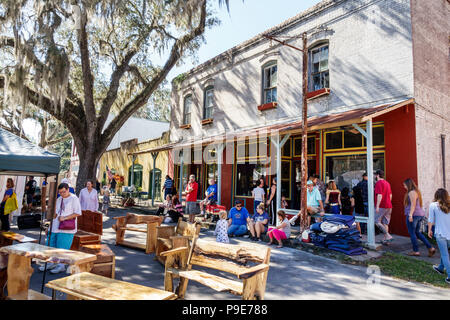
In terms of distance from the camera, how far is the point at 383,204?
25.0 feet

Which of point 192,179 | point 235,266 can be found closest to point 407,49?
point 192,179

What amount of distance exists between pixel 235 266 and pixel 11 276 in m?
2.71

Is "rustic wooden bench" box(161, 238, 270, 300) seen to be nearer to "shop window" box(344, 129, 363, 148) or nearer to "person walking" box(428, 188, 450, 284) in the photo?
"person walking" box(428, 188, 450, 284)

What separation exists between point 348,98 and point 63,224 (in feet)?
30.2

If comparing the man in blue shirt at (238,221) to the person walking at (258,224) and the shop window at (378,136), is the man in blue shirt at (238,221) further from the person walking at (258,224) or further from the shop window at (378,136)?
the shop window at (378,136)

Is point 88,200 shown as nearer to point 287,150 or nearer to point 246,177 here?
point 246,177

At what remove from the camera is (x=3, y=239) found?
17.0 ft

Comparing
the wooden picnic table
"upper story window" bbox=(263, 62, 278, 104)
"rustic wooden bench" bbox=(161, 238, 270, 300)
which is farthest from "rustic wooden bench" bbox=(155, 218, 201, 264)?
"upper story window" bbox=(263, 62, 278, 104)

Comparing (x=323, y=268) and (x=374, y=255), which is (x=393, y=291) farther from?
(x=374, y=255)

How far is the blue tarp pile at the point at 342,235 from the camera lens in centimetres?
659

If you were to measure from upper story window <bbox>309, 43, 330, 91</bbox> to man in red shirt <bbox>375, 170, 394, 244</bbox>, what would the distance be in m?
4.65

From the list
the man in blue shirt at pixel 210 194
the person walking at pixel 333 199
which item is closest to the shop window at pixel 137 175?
the man in blue shirt at pixel 210 194

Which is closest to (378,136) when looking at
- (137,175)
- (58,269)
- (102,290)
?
(102,290)

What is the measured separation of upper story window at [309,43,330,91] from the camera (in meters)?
11.0
